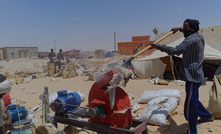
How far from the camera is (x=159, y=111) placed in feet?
11.2

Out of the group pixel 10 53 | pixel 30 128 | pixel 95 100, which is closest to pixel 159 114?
pixel 95 100

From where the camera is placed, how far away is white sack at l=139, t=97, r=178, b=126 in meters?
3.26

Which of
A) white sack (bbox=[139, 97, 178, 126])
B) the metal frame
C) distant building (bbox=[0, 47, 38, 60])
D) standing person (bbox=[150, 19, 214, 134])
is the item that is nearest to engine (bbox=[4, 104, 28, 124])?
the metal frame

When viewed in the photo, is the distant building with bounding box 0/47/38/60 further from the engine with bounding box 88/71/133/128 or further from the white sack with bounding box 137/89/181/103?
the engine with bounding box 88/71/133/128

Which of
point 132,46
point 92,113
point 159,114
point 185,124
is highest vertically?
point 132,46

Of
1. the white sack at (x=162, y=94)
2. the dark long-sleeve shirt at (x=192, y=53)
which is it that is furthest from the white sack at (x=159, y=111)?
the dark long-sleeve shirt at (x=192, y=53)

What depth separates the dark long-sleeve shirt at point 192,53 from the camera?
2541 millimetres

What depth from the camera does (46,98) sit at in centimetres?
317

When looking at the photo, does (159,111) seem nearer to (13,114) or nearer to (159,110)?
(159,110)

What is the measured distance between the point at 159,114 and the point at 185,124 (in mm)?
570

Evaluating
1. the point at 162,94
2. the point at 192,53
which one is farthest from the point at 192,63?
the point at 162,94

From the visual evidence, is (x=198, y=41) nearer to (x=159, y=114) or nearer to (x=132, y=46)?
(x=159, y=114)

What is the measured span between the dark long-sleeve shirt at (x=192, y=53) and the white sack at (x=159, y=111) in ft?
3.50

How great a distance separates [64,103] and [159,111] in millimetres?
1857
